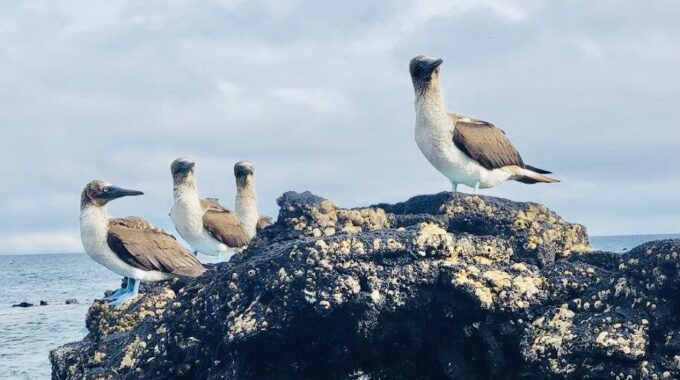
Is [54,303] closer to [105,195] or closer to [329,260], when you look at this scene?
[105,195]

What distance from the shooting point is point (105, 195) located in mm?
14453

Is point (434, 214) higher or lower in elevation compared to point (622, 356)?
higher

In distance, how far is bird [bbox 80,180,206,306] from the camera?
13.9m

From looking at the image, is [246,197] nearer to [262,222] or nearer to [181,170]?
[262,222]

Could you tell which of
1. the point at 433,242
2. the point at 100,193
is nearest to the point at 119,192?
the point at 100,193

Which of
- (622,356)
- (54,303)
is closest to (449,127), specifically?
Answer: (622,356)

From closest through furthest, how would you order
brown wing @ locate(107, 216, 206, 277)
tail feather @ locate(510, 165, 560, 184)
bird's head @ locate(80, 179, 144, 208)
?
tail feather @ locate(510, 165, 560, 184), brown wing @ locate(107, 216, 206, 277), bird's head @ locate(80, 179, 144, 208)

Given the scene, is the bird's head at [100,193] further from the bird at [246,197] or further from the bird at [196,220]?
the bird at [246,197]

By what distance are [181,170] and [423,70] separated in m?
8.06

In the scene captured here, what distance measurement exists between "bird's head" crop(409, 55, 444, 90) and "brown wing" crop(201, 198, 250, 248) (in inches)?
313

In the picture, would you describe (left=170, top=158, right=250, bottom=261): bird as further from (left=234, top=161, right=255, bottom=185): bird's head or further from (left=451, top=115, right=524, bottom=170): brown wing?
(left=451, top=115, right=524, bottom=170): brown wing

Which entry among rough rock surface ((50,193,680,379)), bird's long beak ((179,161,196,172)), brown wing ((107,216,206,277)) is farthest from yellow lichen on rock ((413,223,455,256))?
bird's long beak ((179,161,196,172))

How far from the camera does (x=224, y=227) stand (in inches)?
744

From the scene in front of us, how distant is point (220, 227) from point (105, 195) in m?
4.62
